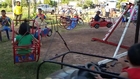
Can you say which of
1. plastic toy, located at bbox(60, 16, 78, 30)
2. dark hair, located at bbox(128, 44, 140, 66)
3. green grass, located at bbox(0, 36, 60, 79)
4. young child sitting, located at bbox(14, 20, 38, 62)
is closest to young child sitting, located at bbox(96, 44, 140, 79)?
dark hair, located at bbox(128, 44, 140, 66)

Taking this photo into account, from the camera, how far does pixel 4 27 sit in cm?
838

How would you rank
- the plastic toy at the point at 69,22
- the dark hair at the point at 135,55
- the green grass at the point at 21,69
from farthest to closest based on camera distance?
the plastic toy at the point at 69,22, the green grass at the point at 21,69, the dark hair at the point at 135,55

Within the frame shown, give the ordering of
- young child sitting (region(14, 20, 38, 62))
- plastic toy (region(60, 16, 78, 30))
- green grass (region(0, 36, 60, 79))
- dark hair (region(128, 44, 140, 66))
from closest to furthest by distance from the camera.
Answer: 1. dark hair (region(128, 44, 140, 66))
2. green grass (region(0, 36, 60, 79))
3. young child sitting (region(14, 20, 38, 62))
4. plastic toy (region(60, 16, 78, 30))

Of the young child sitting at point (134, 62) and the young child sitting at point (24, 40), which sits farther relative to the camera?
the young child sitting at point (24, 40)

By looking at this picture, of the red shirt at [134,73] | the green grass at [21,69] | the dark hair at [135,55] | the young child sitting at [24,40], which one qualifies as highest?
the dark hair at [135,55]

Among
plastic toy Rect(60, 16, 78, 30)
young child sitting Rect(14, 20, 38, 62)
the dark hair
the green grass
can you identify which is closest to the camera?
the dark hair

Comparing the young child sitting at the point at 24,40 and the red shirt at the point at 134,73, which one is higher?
the red shirt at the point at 134,73

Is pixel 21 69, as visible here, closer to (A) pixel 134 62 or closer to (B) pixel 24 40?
(B) pixel 24 40

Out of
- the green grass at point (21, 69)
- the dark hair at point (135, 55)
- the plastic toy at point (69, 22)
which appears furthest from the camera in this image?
the plastic toy at point (69, 22)

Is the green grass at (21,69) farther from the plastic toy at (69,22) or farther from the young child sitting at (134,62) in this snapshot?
the plastic toy at (69,22)

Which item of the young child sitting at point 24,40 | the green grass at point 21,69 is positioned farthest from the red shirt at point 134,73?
the young child sitting at point 24,40

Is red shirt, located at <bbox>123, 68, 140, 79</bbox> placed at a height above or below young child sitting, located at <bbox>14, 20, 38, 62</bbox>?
above

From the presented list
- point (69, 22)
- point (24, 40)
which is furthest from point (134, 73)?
point (69, 22)

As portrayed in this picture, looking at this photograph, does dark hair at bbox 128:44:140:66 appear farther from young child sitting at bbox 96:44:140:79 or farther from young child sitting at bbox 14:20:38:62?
young child sitting at bbox 14:20:38:62
